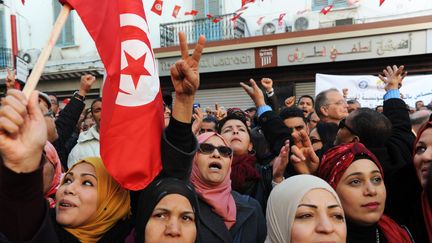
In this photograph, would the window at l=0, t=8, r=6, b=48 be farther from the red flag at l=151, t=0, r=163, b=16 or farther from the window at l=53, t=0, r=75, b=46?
the red flag at l=151, t=0, r=163, b=16

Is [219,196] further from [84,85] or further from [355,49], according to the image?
[355,49]

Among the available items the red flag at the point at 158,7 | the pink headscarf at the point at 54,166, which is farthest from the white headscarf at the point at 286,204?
the red flag at the point at 158,7

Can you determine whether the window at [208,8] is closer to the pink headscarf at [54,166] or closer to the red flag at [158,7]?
the red flag at [158,7]

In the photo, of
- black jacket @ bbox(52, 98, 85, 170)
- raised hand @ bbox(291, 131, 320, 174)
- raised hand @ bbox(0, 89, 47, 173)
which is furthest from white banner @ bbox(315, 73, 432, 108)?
raised hand @ bbox(0, 89, 47, 173)

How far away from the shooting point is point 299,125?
3.81 meters

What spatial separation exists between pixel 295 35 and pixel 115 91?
10.5 m

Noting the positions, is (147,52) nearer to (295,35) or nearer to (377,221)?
(377,221)

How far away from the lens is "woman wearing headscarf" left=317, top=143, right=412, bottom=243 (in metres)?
2.07

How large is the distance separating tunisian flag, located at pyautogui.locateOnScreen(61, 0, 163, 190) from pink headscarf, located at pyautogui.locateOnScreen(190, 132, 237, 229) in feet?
1.32

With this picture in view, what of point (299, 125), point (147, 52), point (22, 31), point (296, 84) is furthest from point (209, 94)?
point (147, 52)

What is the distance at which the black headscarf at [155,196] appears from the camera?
1895 mm

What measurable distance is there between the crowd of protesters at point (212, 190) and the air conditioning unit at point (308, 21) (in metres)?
9.63

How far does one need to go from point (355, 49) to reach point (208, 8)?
16.1ft

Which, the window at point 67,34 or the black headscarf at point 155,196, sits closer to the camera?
the black headscarf at point 155,196
